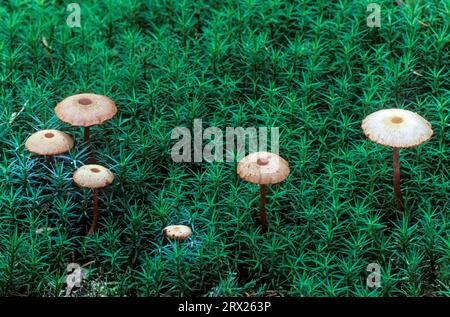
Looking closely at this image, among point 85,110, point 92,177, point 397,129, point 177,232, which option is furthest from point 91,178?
point 397,129

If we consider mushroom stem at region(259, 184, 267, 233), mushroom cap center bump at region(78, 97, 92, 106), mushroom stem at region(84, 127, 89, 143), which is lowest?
mushroom stem at region(259, 184, 267, 233)

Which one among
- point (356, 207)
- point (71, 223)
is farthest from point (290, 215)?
point (71, 223)

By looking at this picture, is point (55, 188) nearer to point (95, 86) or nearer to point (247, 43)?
point (95, 86)

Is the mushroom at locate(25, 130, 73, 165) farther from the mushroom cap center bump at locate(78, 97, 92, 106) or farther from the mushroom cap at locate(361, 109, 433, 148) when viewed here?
the mushroom cap at locate(361, 109, 433, 148)

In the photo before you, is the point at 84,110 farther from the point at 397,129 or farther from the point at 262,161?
the point at 397,129

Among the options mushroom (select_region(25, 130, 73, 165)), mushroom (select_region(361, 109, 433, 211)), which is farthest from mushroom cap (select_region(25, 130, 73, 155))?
mushroom (select_region(361, 109, 433, 211))
